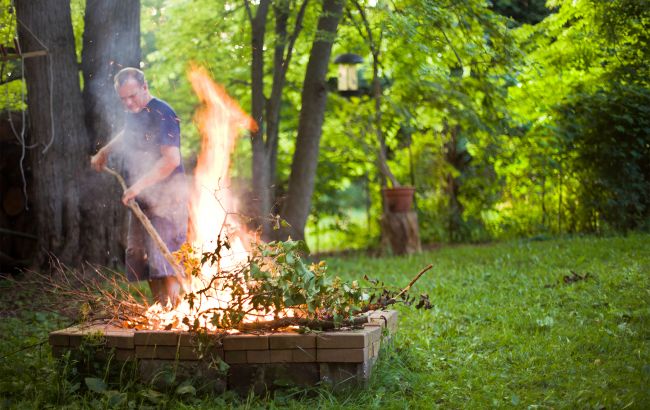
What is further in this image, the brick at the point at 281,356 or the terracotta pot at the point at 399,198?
the terracotta pot at the point at 399,198

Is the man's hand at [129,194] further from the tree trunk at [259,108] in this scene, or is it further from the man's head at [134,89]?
the tree trunk at [259,108]

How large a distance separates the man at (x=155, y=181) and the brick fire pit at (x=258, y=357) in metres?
1.45

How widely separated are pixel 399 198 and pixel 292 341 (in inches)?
287

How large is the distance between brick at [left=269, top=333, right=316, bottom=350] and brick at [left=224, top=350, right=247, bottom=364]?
0.16 m

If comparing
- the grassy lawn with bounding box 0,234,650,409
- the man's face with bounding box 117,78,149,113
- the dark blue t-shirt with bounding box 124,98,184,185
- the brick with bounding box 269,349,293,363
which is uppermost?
the man's face with bounding box 117,78,149,113

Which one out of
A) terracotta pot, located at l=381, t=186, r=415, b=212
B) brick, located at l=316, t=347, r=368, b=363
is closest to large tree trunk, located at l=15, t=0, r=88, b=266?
brick, located at l=316, t=347, r=368, b=363

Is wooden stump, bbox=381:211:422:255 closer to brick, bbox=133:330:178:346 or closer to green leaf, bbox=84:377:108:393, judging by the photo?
brick, bbox=133:330:178:346

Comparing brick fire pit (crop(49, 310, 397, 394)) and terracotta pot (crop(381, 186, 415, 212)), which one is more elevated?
terracotta pot (crop(381, 186, 415, 212))

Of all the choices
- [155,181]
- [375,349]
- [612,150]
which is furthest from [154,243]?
[612,150]

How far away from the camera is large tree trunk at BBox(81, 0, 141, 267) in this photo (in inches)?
297

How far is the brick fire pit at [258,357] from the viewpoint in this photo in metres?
3.71

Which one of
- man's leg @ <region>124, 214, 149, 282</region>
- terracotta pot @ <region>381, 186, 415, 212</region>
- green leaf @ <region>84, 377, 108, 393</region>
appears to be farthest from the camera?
terracotta pot @ <region>381, 186, 415, 212</region>

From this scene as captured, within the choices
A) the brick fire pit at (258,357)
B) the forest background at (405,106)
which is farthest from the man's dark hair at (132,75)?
the brick fire pit at (258,357)

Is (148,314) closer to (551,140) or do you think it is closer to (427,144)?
(551,140)
